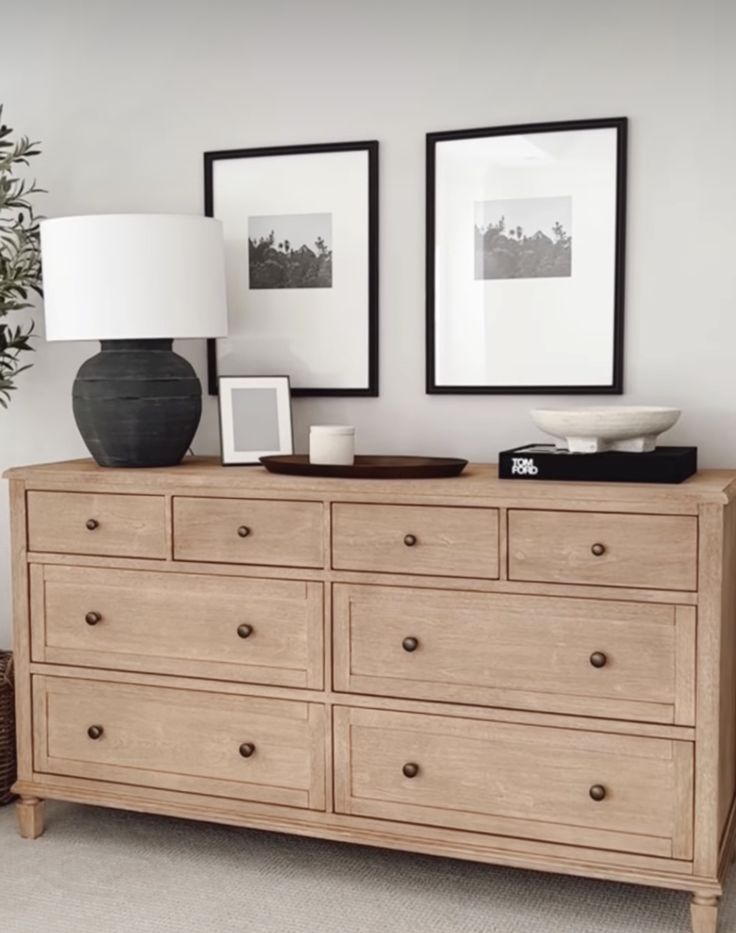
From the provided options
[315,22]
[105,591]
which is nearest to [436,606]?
[105,591]

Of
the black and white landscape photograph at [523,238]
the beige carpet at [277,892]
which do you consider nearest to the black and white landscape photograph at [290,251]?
the black and white landscape photograph at [523,238]

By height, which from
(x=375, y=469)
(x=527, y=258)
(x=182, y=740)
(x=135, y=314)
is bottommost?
(x=182, y=740)

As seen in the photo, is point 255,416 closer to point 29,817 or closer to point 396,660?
point 396,660

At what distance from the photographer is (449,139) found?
2998 millimetres

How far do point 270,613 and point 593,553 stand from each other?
0.75 metres

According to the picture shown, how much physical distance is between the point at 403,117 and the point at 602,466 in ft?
3.72

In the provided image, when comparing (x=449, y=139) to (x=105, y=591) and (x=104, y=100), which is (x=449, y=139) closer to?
(x=104, y=100)

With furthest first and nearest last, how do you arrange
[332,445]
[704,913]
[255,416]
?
[255,416], [332,445], [704,913]

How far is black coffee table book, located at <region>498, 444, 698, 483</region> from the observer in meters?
2.42

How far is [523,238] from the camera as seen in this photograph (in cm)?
296

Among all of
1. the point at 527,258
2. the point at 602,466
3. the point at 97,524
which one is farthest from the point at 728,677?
the point at 97,524

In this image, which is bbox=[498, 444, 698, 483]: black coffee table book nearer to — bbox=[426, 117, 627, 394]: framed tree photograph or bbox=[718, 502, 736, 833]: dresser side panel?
bbox=[718, 502, 736, 833]: dresser side panel

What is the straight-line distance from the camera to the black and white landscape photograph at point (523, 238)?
9.59ft

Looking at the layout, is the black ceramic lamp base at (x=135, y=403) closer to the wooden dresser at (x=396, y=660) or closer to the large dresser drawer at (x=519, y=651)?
the wooden dresser at (x=396, y=660)
